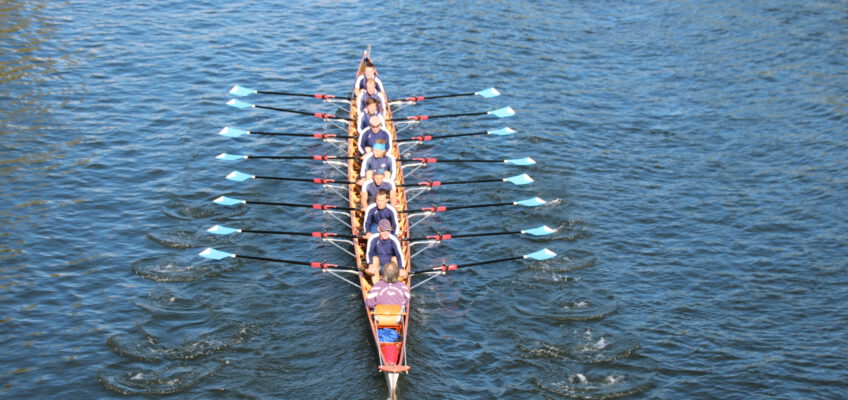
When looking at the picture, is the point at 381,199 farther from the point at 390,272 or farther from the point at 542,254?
the point at 542,254

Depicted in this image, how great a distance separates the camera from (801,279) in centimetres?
2334

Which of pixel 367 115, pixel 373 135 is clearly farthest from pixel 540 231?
pixel 367 115

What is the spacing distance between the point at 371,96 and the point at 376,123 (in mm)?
3188

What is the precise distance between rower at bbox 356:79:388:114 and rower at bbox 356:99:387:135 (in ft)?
1.56

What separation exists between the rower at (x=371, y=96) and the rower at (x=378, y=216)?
7.11m

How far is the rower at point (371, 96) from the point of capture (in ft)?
95.4

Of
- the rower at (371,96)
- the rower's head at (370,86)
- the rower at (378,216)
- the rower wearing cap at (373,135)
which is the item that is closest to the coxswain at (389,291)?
the rower at (378,216)

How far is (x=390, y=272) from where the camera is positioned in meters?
20.0

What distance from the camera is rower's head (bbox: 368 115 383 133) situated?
2612 centimetres

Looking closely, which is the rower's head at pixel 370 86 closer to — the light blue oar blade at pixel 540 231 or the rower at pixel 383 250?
the light blue oar blade at pixel 540 231

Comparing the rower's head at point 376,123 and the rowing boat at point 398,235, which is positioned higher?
the rower's head at point 376,123

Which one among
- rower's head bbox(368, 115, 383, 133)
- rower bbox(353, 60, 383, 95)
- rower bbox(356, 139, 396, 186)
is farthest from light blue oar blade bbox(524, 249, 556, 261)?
rower bbox(353, 60, 383, 95)

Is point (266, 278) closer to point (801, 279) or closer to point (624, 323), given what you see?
point (624, 323)

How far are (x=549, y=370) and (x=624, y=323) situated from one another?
2.81 meters
